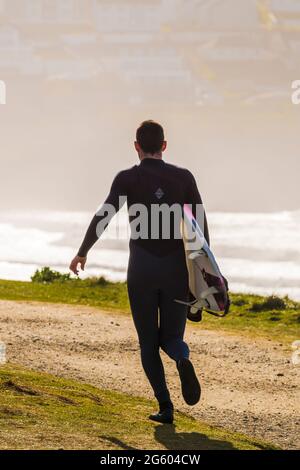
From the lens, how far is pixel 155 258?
8.16 m

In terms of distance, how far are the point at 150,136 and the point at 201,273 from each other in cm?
115

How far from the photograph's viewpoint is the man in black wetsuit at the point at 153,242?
26.8 feet

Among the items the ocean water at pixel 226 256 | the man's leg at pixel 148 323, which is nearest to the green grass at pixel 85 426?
the man's leg at pixel 148 323

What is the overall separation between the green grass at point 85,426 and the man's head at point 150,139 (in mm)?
2151

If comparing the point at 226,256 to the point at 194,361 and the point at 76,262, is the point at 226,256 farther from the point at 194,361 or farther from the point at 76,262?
the point at 76,262

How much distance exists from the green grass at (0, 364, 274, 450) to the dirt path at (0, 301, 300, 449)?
1.13 meters

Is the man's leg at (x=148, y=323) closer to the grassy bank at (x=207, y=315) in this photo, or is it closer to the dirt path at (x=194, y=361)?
the dirt path at (x=194, y=361)

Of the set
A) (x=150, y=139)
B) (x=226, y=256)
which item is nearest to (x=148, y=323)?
(x=150, y=139)

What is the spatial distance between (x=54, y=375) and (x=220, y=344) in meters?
3.91

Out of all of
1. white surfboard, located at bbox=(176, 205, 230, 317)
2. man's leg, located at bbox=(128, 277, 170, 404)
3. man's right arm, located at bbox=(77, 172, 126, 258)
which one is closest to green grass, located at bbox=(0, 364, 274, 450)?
man's leg, located at bbox=(128, 277, 170, 404)

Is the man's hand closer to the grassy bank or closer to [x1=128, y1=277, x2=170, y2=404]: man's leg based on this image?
[x1=128, y1=277, x2=170, y2=404]: man's leg

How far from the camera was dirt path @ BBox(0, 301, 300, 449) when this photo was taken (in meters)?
10.9

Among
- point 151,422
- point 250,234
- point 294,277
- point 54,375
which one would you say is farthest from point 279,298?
point 250,234

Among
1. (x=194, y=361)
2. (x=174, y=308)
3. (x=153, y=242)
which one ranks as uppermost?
(x=153, y=242)
